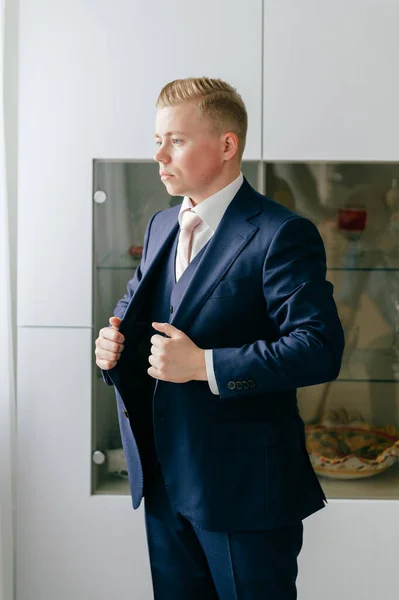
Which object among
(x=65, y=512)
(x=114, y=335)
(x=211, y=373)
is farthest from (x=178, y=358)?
(x=65, y=512)

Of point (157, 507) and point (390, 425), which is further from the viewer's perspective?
point (390, 425)

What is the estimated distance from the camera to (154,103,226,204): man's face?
1512mm

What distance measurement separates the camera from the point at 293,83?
2.27 meters

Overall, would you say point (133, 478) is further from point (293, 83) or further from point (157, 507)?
point (293, 83)

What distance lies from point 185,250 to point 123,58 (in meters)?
1.00

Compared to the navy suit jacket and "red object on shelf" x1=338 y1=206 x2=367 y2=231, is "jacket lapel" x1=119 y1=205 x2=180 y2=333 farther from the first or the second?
"red object on shelf" x1=338 y1=206 x2=367 y2=231

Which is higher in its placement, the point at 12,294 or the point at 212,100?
the point at 212,100

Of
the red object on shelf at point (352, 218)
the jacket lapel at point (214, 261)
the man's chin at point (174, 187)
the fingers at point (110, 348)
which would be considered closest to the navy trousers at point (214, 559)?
the fingers at point (110, 348)

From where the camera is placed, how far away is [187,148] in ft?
4.98

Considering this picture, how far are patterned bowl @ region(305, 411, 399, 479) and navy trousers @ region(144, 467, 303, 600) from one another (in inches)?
32.5

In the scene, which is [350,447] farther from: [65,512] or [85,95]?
[85,95]

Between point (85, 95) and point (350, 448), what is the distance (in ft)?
4.88

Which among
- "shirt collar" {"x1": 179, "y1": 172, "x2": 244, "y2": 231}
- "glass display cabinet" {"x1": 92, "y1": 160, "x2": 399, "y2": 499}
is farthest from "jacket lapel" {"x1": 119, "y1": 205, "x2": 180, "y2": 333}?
"glass display cabinet" {"x1": 92, "y1": 160, "x2": 399, "y2": 499}

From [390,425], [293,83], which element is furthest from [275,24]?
[390,425]
